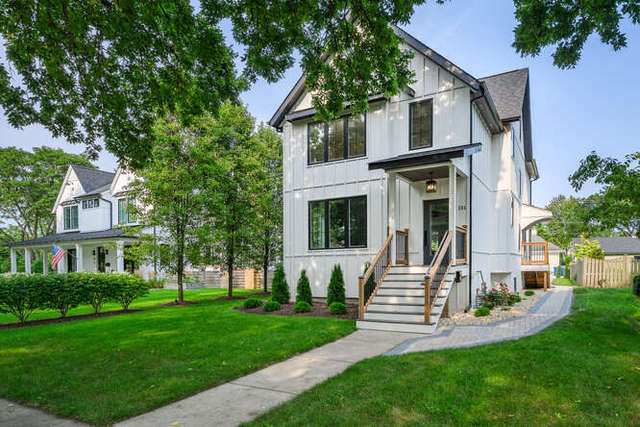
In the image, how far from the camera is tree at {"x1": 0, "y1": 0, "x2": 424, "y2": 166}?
5.78m

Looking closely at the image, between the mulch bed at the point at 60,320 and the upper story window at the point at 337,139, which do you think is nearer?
the mulch bed at the point at 60,320

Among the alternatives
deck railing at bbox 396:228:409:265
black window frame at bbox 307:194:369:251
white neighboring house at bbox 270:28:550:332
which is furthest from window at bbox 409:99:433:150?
deck railing at bbox 396:228:409:265

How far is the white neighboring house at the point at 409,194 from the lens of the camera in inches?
382

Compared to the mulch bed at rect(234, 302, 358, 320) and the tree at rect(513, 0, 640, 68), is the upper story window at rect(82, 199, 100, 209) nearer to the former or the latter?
the mulch bed at rect(234, 302, 358, 320)

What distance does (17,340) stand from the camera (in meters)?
8.41

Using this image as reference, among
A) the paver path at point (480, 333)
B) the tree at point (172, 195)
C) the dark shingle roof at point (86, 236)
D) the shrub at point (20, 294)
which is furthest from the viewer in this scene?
the dark shingle roof at point (86, 236)

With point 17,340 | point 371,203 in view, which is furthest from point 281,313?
point 17,340

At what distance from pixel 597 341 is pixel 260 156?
1587 cm

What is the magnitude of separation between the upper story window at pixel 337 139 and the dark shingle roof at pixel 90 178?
2393cm

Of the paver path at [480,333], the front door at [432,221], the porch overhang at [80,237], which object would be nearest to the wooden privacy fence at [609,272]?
the paver path at [480,333]

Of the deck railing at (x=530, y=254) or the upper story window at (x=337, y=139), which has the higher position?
the upper story window at (x=337, y=139)

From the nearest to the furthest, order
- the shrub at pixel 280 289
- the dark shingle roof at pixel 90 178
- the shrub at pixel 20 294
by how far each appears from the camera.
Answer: the shrub at pixel 20 294 < the shrub at pixel 280 289 < the dark shingle roof at pixel 90 178

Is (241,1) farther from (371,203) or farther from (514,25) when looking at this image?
(371,203)

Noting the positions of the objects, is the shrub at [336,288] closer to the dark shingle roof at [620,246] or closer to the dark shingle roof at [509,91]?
the dark shingle roof at [509,91]
